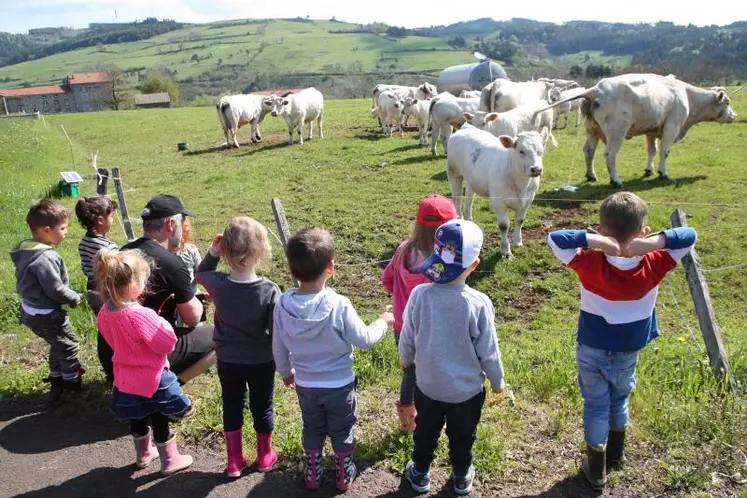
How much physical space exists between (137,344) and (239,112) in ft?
64.8

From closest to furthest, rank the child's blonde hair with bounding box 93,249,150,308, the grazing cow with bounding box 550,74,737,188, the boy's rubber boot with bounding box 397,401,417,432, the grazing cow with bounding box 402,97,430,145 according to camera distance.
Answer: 1. the child's blonde hair with bounding box 93,249,150,308
2. the boy's rubber boot with bounding box 397,401,417,432
3. the grazing cow with bounding box 550,74,737,188
4. the grazing cow with bounding box 402,97,430,145

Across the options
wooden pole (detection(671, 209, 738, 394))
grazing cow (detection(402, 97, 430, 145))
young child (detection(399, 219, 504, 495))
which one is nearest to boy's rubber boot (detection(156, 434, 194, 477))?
young child (detection(399, 219, 504, 495))

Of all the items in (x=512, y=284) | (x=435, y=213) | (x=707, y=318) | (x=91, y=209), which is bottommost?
(x=512, y=284)

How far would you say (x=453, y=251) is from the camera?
299 centimetres

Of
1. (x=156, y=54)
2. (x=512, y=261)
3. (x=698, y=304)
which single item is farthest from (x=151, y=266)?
(x=156, y=54)

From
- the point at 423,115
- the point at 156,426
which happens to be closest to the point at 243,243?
the point at 156,426

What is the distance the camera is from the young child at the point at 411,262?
350 cm

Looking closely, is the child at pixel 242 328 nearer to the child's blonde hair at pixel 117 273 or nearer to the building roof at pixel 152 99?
the child's blonde hair at pixel 117 273

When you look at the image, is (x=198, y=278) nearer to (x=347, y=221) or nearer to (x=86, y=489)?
(x=86, y=489)

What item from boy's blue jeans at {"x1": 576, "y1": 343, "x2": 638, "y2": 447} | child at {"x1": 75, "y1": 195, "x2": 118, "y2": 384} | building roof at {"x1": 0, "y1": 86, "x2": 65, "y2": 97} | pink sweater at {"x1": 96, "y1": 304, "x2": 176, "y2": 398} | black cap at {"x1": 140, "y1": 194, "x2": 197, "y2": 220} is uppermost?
building roof at {"x1": 0, "y1": 86, "x2": 65, "y2": 97}

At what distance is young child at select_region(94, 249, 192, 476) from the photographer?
3.44 metres

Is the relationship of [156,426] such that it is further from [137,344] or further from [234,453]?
[137,344]

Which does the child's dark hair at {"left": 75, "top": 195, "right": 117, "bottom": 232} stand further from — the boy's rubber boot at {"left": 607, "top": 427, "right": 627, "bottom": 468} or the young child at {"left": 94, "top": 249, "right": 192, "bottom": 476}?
the boy's rubber boot at {"left": 607, "top": 427, "right": 627, "bottom": 468}

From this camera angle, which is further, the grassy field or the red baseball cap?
the grassy field
